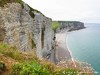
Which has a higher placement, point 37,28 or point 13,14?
point 13,14

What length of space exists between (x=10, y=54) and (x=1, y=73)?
2.41m

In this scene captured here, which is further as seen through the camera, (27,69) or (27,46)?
(27,46)

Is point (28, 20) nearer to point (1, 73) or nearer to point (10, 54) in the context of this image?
point (10, 54)

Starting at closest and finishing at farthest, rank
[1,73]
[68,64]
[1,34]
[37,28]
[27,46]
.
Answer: [1,73] < [68,64] < [1,34] < [27,46] < [37,28]

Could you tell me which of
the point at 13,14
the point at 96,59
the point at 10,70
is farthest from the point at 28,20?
the point at 96,59

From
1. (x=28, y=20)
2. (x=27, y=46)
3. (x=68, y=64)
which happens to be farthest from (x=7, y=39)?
(x=68, y=64)

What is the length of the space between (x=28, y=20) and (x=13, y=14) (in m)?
6.40

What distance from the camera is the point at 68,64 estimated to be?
10.2 meters

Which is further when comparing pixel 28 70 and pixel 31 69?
pixel 31 69

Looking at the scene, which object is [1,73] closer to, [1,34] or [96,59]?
[1,34]

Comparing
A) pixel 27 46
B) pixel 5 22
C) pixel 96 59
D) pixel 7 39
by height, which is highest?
pixel 5 22

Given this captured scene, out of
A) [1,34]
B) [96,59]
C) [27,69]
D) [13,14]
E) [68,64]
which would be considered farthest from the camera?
[96,59]

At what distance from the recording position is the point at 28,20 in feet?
96.1

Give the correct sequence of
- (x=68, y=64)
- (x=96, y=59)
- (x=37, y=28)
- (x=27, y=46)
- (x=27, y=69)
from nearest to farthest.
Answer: (x=27, y=69)
(x=68, y=64)
(x=27, y=46)
(x=37, y=28)
(x=96, y=59)
